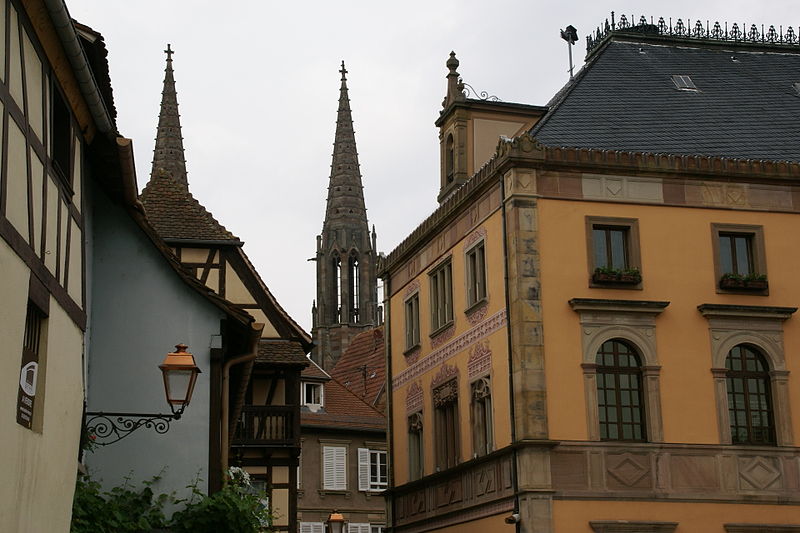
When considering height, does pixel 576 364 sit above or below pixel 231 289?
below

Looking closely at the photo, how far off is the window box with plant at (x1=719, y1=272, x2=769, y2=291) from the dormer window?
20.2 meters

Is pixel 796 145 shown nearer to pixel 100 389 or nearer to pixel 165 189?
pixel 165 189

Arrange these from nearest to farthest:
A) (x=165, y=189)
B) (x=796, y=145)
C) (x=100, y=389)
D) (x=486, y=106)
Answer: (x=100, y=389)
(x=165, y=189)
(x=796, y=145)
(x=486, y=106)

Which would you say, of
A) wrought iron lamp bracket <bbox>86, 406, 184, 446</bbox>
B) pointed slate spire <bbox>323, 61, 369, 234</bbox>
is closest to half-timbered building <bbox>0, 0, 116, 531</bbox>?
wrought iron lamp bracket <bbox>86, 406, 184, 446</bbox>

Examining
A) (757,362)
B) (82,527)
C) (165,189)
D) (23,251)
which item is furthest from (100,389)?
(757,362)

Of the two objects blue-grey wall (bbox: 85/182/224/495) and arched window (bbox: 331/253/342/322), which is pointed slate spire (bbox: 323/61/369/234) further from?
blue-grey wall (bbox: 85/182/224/495)

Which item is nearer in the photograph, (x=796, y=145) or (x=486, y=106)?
(x=796, y=145)

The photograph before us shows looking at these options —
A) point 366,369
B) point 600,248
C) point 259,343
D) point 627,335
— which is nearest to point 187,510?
point 259,343

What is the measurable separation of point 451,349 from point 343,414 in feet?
52.6

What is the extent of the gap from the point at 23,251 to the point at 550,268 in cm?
1653

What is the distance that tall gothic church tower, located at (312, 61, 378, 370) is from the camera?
88750 mm

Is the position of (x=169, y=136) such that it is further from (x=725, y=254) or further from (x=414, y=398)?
(x=725, y=254)

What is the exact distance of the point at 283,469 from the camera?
3209 centimetres

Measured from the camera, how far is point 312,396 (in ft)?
147
